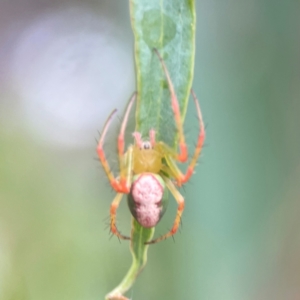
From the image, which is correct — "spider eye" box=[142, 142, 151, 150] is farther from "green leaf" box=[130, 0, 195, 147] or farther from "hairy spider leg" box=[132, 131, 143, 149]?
"green leaf" box=[130, 0, 195, 147]

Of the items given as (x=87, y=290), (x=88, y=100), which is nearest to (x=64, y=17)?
(x=88, y=100)

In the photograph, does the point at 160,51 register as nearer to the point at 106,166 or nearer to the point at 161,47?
the point at 161,47

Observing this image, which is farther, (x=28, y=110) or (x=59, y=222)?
(x=28, y=110)

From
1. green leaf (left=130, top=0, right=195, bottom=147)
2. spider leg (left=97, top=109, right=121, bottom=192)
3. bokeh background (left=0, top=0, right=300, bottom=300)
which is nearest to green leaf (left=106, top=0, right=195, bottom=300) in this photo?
green leaf (left=130, top=0, right=195, bottom=147)

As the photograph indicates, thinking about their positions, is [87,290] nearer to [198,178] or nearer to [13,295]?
[13,295]

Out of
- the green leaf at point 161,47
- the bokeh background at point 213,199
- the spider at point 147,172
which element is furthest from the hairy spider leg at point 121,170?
the bokeh background at point 213,199

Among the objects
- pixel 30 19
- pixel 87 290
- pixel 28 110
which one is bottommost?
pixel 87 290

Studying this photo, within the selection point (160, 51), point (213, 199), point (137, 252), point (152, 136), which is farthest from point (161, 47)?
point (213, 199)
